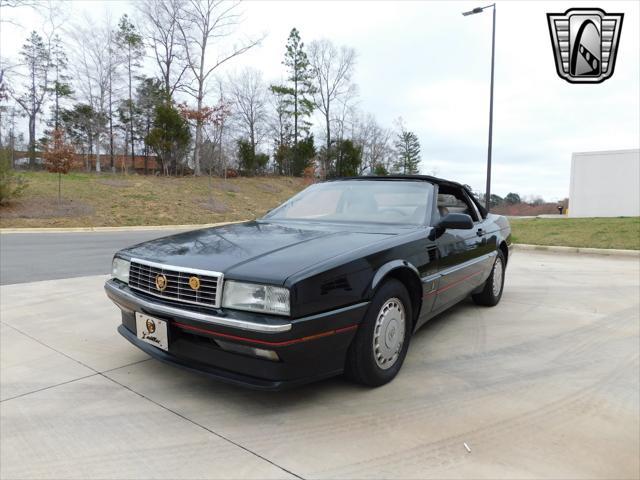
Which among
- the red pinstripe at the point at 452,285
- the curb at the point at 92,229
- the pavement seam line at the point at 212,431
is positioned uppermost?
the red pinstripe at the point at 452,285

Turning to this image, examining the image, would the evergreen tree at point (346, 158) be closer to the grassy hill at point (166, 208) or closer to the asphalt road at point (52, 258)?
the grassy hill at point (166, 208)

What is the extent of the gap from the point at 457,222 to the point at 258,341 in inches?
71.0

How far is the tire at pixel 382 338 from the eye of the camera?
248 centimetres

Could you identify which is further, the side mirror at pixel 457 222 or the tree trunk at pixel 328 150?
the tree trunk at pixel 328 150

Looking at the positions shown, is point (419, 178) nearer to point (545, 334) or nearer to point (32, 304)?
point (545, 334)

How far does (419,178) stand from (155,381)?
263 cm

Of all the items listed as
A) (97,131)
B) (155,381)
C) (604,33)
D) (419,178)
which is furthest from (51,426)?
(97,131)

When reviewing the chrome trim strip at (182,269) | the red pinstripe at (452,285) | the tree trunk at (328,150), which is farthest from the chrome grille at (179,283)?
the tree trunk at (328,150)

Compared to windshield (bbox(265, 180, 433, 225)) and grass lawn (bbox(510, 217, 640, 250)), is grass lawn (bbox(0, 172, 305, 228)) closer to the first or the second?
grass lawn (bbox(510, 217, 640, 250))

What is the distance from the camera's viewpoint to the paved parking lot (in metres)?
1.92

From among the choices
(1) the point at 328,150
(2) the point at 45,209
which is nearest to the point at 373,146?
(1) the point at 328,150

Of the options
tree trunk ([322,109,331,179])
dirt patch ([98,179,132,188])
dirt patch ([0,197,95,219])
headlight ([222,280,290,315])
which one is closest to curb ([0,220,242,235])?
dirt patch ([0,197,95,219])

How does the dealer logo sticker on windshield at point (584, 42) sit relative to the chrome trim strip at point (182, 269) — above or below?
above

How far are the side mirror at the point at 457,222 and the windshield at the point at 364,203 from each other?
17 centimetres
